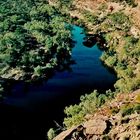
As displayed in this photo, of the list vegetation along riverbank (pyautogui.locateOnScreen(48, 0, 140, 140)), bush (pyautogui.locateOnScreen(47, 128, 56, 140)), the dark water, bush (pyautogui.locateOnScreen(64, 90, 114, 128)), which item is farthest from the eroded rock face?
the dark water

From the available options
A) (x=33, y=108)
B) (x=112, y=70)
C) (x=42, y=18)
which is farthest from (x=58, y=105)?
(x=42, y=18)

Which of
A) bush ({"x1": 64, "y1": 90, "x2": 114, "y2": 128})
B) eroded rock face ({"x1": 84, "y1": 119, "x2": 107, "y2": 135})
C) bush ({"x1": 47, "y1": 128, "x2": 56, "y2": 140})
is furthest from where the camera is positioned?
A: bush ({"x1": 64, "y1": 90, "x2": 114, "y2": 128})

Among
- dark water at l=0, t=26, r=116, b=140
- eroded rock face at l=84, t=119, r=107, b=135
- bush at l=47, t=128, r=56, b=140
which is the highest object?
dark water at l=0, t=26, r=116, b=140

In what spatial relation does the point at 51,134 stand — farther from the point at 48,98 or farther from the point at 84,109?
the point at 48,98

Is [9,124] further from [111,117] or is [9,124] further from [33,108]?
[111,117]

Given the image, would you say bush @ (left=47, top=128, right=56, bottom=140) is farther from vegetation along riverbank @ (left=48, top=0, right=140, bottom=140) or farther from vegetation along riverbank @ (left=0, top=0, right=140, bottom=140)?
vegetation along riverbank @ (left=48, top=0, right=140, bottom=140)

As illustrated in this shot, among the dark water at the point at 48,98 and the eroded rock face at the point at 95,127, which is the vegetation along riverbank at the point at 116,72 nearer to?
the eroded rock face at the point at 95,127

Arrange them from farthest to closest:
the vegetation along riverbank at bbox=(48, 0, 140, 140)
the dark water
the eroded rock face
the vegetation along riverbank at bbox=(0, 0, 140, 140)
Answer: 1. the dark water
2. the vegetation along riverbank at bbox=(0, 0, 140, 140)
3. the vegetation along riverbank at bbox=(48, 0, 140, 140)
4. the eroded rock face

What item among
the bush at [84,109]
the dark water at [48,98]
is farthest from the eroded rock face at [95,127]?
the dark water at [48,98]

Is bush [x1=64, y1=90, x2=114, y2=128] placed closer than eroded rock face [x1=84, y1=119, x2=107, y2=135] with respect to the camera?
No

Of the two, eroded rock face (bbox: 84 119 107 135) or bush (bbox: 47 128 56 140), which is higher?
bush (bbox: 47 128 56 140)
